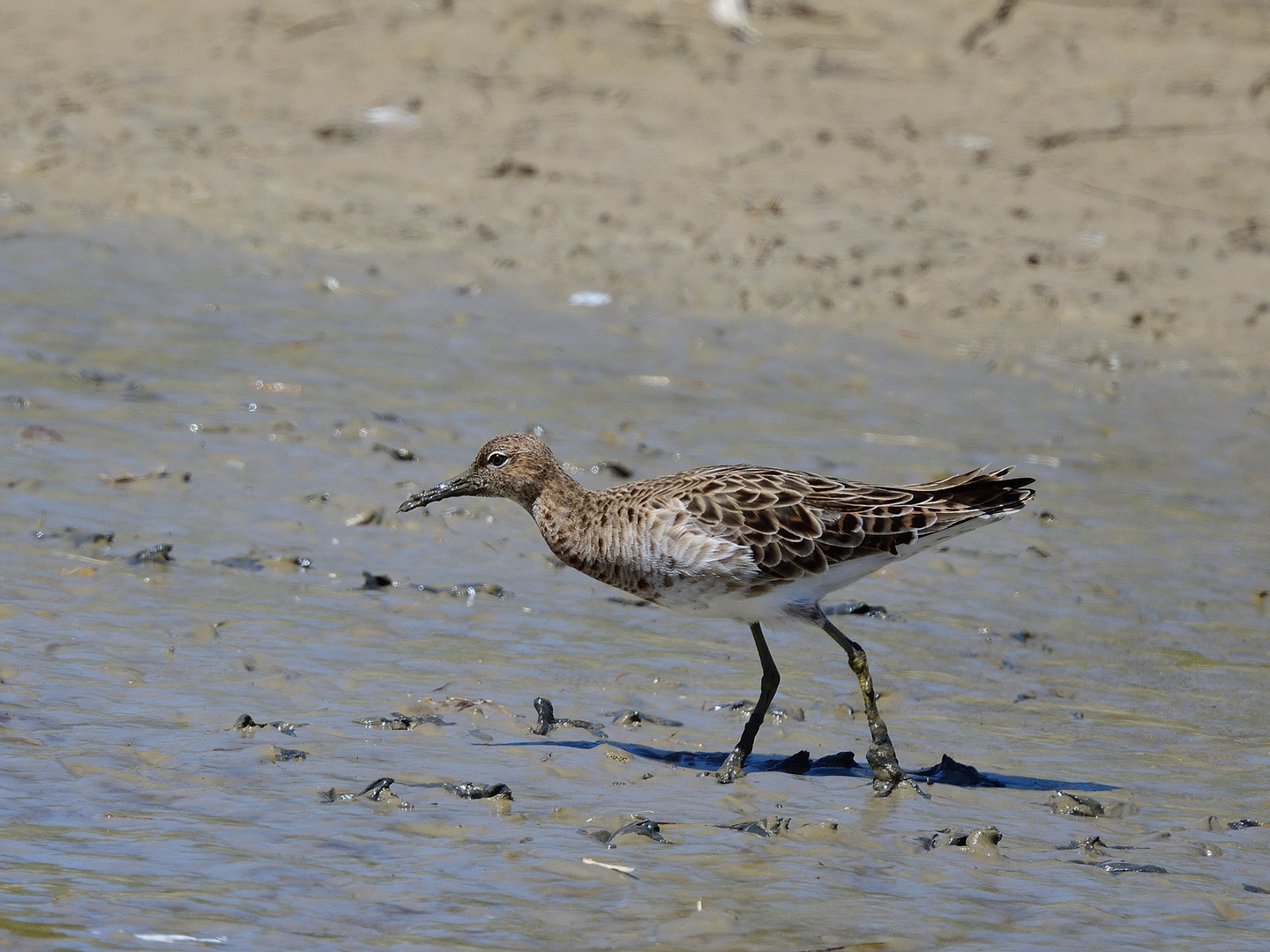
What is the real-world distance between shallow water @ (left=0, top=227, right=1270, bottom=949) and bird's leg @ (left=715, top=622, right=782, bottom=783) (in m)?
0.12

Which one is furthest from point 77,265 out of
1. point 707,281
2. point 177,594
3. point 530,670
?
point 530,670

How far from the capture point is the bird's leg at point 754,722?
6.37 meters

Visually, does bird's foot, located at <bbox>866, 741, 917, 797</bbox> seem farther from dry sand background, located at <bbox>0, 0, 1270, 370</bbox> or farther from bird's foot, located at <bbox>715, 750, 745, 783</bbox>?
dry sand background, located at <bbox>0, 0, 1270, 370</bbox>

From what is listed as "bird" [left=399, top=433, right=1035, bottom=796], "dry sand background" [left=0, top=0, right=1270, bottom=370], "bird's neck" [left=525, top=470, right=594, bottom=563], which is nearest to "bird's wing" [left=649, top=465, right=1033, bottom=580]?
"bird" [left=399, top=433, right=1035, bottom=796]

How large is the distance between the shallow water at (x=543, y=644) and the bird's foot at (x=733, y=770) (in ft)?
0.33

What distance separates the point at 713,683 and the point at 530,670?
2.58 feet

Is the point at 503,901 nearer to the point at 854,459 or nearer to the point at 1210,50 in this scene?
the point at 854,459

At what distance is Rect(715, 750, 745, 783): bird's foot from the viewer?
6340mm

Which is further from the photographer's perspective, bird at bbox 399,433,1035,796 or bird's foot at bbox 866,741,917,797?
bird at bbox 399,433,1035,796

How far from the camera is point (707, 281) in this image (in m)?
14.0

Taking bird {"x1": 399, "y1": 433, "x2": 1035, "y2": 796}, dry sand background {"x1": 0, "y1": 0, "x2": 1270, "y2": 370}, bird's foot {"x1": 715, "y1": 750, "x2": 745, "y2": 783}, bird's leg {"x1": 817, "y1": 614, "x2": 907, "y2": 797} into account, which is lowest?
bird's foot {"x1": 715, "y1": 750, "x2": 745, "y2": 783}

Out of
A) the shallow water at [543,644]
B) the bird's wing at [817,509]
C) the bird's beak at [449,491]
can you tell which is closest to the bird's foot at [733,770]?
the shallow water at [543,644]

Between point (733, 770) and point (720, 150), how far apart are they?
32.7 ft

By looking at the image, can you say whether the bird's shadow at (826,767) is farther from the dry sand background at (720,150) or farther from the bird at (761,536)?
the dry sand background at (720,150)
